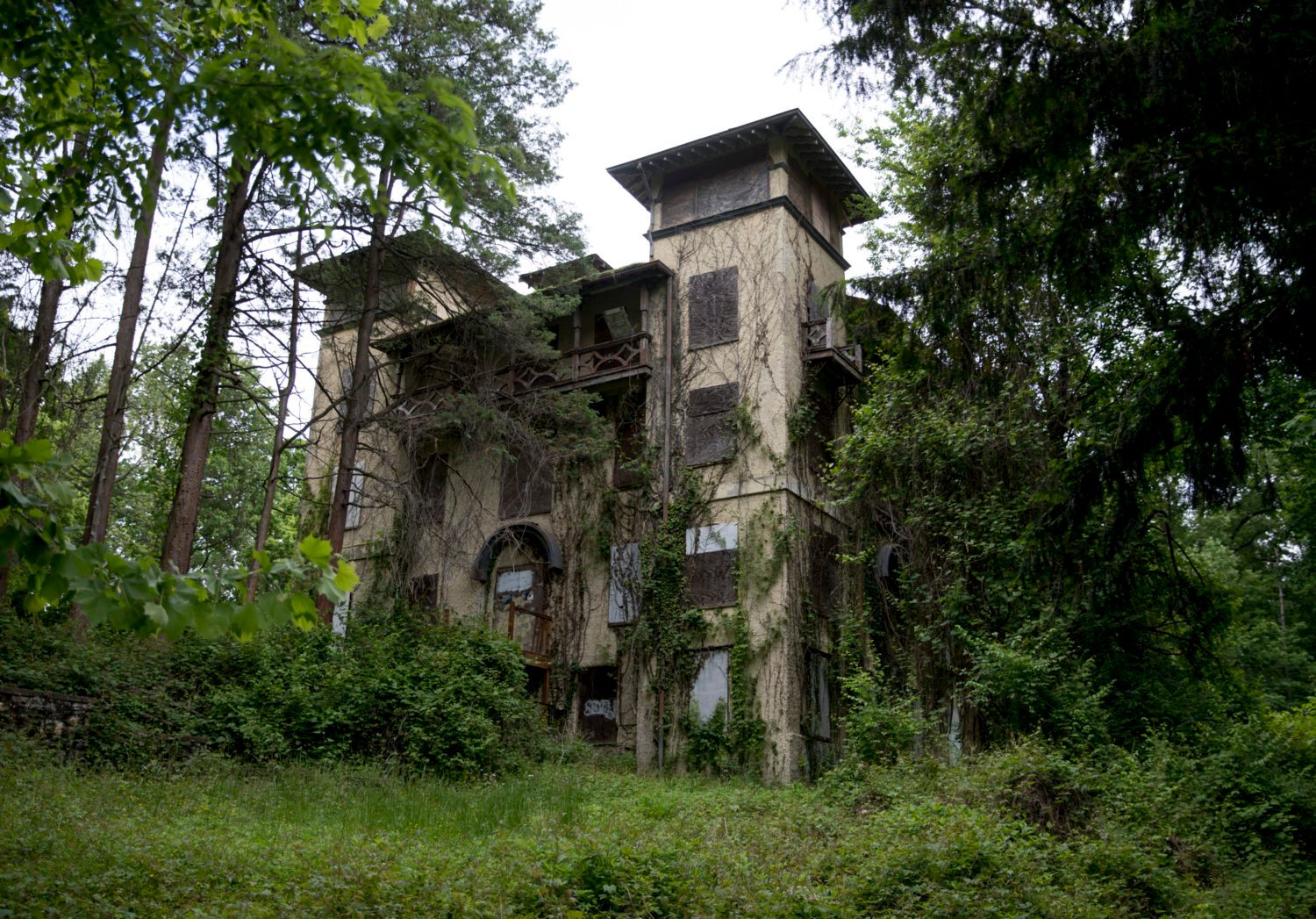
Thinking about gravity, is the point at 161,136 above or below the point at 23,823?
above

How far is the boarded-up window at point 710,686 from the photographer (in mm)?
17828

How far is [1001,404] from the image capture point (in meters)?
16.8

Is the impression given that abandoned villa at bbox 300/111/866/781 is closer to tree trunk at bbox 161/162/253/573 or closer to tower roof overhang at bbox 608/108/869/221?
tower roof overhang at bbox 608/108/869/221

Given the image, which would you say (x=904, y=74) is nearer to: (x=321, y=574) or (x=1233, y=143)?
(x=1233, y=143)

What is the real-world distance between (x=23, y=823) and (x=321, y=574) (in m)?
5.67

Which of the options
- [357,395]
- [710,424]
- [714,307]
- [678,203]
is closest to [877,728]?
[710,424]

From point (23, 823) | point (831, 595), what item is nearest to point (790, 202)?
point (831, 595)

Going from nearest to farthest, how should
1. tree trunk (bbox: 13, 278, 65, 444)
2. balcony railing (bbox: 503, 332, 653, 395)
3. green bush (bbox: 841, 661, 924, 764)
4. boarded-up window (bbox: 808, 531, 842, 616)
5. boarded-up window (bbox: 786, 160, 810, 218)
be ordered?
tree trunk (bbox: 13, 278, 65, 444)
green bush (bbox: 841, 661, 924, 764)
boarded-up window (bbox: 808, 531, 842, 616)
balcony railing (bbox: 503, 332, 653, 395)
boarded-up window (bbox: 786, 160, 810, 218)

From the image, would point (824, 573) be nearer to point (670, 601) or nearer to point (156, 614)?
point (670, 601)

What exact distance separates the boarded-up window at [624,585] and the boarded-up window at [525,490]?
6.54 feet

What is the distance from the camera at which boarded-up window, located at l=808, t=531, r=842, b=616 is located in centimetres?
1873

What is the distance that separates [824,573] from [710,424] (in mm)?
3364

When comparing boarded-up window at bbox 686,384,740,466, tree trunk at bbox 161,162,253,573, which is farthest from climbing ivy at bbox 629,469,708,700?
tree trunk at bbox 161,162,253,573

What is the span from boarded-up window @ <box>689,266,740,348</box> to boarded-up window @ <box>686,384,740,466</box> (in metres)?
1.01
